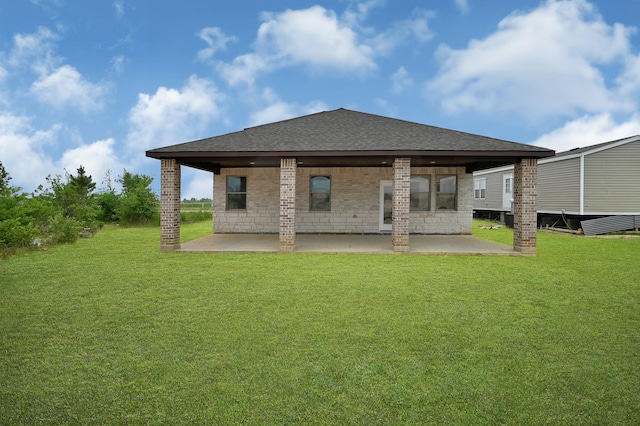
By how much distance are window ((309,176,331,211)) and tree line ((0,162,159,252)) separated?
29.1ft

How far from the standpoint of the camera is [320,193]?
15.6m

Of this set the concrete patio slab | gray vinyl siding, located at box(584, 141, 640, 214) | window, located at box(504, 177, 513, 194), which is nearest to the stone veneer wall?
the concrete patio slab

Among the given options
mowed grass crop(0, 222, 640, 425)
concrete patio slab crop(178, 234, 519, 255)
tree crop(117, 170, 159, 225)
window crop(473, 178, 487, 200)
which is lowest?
mowed grass crop(0, 222, 640, 425)

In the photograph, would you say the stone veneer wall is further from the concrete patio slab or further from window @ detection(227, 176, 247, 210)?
→ the concrete patio slab

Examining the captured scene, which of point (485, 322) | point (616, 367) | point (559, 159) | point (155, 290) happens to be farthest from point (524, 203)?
point (559, 159)

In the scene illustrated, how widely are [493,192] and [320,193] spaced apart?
53.1 ft

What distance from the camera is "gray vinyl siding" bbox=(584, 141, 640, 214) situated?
17.4 m

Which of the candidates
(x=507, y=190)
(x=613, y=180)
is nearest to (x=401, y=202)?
(x=613, y=180)

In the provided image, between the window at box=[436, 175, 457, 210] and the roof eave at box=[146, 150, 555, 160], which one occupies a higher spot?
the roof eave at box=[146, 150, 555, 160]

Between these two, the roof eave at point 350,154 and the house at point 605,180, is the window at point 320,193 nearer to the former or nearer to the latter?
the roof eave at point 350,154

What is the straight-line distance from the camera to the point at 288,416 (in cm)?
281

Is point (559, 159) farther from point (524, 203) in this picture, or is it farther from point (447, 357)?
point (447, 357)

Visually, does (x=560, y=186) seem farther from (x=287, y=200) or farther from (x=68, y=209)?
(x=68, y=209)

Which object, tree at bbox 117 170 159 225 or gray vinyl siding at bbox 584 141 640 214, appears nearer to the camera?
gray vinyl siding at bbox 584 141 640 214
